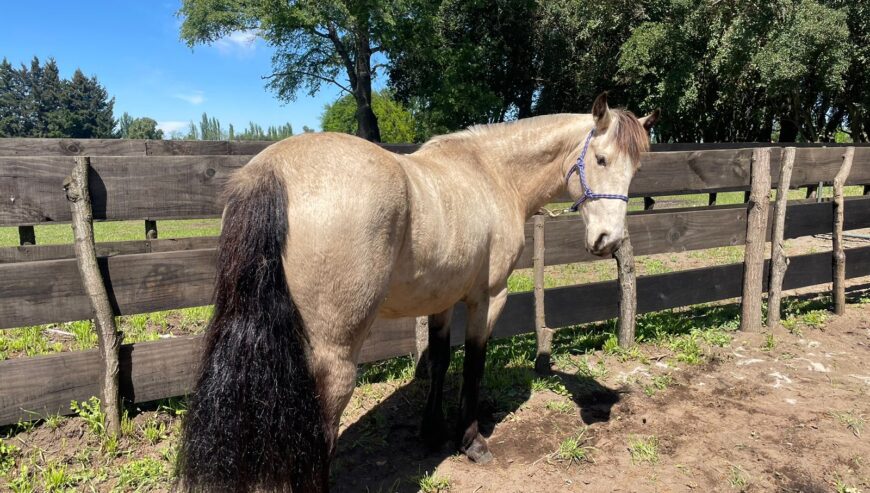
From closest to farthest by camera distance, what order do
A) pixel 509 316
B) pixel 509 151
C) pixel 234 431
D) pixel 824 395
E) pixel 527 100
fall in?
pixel 234 431 < pixel 509 151 < pixel 824 395 < pixel 509 316 < pixel 527 100

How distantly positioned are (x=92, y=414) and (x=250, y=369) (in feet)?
5.76

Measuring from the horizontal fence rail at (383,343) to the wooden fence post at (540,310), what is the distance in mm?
97

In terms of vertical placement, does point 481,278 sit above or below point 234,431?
above

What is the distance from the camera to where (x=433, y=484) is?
2.88 meters

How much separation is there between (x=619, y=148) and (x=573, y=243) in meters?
1.61

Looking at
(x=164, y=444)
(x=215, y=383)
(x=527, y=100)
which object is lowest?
(x=164, y=444)

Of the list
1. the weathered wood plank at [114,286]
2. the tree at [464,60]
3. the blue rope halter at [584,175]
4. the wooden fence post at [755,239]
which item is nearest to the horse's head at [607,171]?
the blue rope halter at [584,175]

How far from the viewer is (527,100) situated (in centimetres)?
2916

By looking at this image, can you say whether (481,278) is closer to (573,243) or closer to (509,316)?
(509,316)

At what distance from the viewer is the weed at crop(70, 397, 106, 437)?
9.39ft

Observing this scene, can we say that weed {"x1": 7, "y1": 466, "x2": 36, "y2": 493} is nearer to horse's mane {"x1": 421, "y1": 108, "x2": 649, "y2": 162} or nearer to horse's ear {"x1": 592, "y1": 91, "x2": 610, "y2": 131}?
horse's mane {"x1": 421, "y1": 108, "x2": 649, "y2": 162}

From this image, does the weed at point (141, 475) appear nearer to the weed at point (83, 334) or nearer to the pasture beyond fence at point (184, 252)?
the pasture beyond fence at point (184, 252)

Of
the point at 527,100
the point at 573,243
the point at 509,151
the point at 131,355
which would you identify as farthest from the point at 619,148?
the point at 527,100

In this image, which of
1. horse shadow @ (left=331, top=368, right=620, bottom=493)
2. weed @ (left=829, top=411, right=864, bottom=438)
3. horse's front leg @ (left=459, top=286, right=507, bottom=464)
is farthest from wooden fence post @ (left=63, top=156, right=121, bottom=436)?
weed @ (left=829, top=411, right=864, bottom=438)
